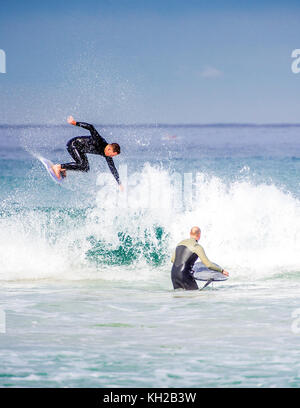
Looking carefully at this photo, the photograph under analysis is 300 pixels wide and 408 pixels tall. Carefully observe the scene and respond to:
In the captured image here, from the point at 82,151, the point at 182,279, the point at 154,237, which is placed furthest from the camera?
the point at 154,237

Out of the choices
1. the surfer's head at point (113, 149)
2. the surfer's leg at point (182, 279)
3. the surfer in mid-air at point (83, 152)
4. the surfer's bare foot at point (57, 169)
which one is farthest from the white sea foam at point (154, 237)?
the surfer's head at point (113, 149)

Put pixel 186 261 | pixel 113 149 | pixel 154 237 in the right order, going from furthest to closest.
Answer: pixel 154 237 → pixel 113 149 → pixel 186 261

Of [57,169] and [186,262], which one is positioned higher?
[57,169]

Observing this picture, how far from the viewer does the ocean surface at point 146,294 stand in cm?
773

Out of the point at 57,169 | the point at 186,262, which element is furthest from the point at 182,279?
the point at 57,169

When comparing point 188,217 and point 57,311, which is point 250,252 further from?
point 57,311

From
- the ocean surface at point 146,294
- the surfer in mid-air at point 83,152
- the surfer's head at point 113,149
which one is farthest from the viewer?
the surfer in mid-air at point 83,152

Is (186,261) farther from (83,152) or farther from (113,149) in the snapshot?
(83,152)

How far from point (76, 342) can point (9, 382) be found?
1.42 meters

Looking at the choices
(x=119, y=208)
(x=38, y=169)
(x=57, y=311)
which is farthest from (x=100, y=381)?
(x=38, y=169)

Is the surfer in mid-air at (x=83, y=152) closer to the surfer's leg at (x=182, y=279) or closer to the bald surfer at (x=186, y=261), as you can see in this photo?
the bald surfer at (x=186, y=261)

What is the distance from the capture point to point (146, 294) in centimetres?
1179

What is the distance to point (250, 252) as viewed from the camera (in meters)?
16.6
